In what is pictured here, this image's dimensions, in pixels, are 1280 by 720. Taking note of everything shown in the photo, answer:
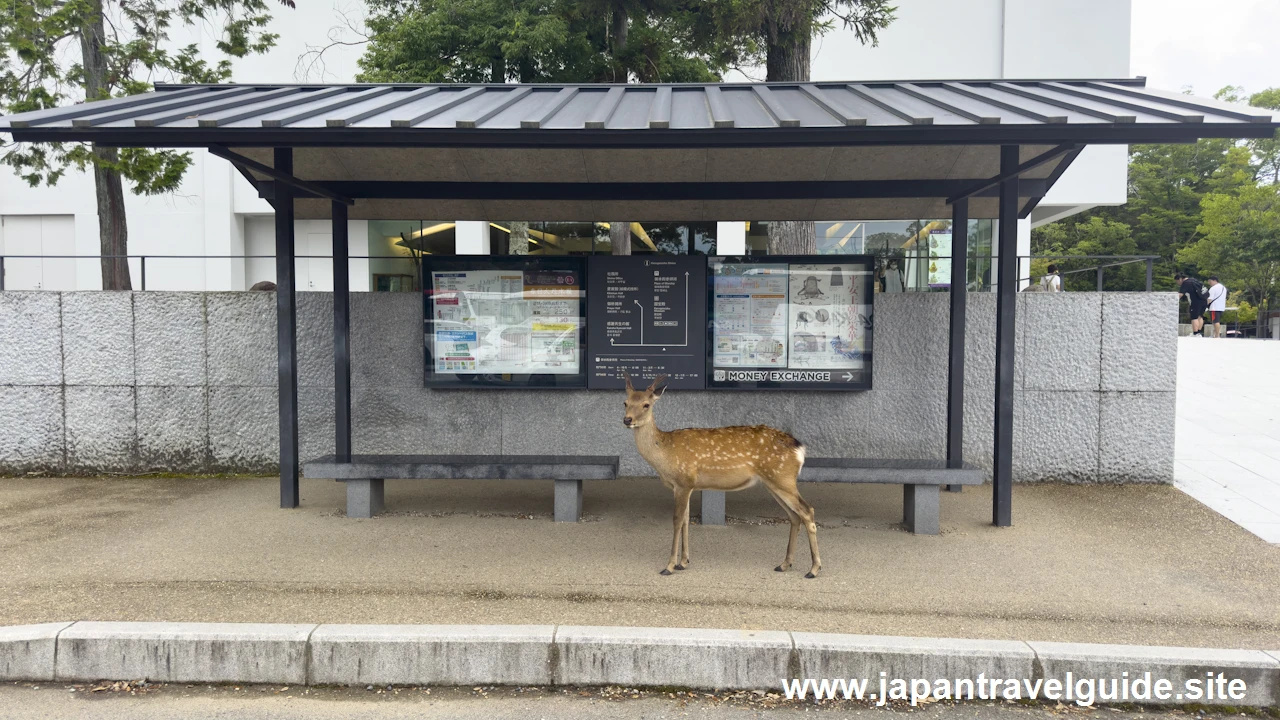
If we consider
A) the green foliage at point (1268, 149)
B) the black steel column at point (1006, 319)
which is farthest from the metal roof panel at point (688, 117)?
the green foliage at point (1268, 149)

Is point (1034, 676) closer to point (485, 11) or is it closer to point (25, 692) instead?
point (25, 692)

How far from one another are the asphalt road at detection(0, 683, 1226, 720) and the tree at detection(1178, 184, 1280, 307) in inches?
1772

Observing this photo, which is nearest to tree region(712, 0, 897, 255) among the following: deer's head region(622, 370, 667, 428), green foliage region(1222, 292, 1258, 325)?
deer's head region(622, 370, 667, 428)

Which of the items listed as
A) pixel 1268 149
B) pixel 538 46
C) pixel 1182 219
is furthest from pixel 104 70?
pixel 1268 149

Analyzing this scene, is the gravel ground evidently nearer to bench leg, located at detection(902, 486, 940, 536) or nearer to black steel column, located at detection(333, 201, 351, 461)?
bench leg, located at detection(902, 486, 940, 536)

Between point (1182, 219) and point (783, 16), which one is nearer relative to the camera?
point (783, 16)

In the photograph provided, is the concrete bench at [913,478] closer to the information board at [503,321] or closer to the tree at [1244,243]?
the information board at [503,321]

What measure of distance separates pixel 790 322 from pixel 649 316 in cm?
137

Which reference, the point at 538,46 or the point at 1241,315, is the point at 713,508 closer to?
the point at 538,46

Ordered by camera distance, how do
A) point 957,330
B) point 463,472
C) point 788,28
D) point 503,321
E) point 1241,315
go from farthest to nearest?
point 1241,315, point 788,28, point 503,321, point 957,330, point 463,472

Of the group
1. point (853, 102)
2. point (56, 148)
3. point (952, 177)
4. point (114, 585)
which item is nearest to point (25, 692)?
point (114, 585)

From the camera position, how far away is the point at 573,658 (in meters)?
3.86

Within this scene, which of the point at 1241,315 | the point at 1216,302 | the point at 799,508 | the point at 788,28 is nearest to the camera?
the point at 799,508

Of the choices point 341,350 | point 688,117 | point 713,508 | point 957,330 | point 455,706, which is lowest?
point 455,706
